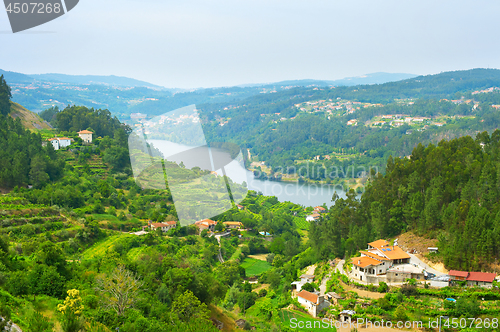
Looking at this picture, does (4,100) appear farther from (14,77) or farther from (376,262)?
(14,77)

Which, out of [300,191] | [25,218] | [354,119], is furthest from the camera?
[354,119]

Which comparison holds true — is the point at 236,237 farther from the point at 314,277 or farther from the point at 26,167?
the point at 26,167

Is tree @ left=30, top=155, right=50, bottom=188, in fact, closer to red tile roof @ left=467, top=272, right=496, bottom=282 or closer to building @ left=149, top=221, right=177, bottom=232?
building @ left=149, top=221, right=177, bottom=232

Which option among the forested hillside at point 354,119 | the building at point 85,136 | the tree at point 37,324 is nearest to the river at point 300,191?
the forested hillside at point 354,119

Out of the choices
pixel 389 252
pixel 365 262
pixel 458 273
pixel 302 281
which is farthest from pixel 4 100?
pixel 458 273

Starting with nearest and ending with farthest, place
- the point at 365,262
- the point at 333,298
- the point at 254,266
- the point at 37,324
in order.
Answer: the point at 37,324 < the point at 333,298 < the point at 365,262 < the point at 254,266

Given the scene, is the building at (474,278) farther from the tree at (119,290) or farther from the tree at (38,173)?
the tree at (38,173)

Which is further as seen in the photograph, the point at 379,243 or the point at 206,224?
the point at 206,224
